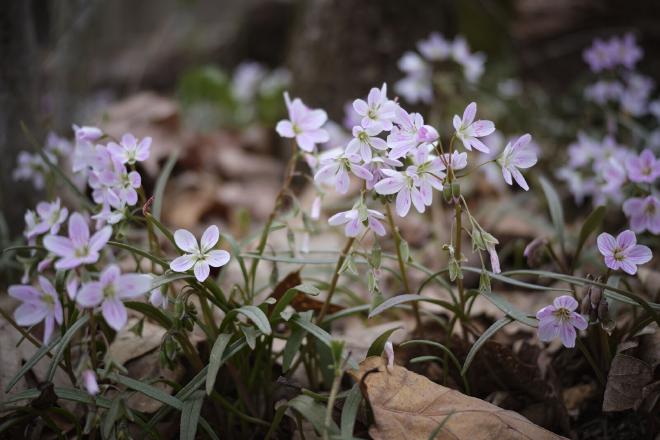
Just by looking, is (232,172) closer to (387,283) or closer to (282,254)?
(387,283)

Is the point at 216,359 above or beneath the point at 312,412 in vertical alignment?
above

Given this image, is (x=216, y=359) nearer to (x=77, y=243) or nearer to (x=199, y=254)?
(x=199, y=254)

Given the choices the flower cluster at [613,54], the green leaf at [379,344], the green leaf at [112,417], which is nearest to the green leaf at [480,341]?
the green leaf at [379,344]

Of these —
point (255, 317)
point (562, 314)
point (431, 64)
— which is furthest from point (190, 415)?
point (431, 64)

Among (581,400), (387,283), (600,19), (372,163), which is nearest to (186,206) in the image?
(387,283)

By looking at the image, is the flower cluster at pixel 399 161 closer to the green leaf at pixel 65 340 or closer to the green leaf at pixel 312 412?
the green leaf at pixel 312 412

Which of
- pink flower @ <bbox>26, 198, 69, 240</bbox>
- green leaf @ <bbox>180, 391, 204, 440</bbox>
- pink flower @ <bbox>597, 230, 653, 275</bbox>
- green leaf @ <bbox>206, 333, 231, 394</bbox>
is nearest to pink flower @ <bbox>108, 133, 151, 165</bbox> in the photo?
pink flower @ <bbox>26, 198, 69, 240</bbox>

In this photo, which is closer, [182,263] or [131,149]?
[182,263]
